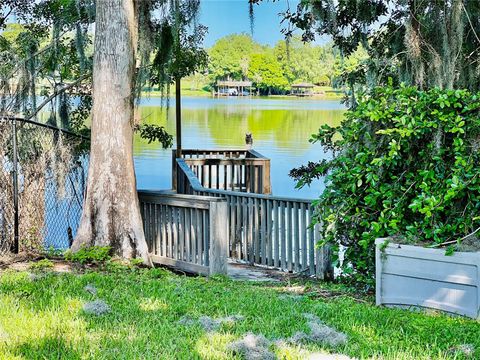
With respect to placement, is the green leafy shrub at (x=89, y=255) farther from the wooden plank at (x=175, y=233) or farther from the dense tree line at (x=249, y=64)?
the dense tree line at (x=249, y=64)

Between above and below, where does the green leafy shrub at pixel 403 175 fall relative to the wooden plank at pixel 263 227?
above

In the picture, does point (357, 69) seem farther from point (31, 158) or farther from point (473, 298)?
point (473, 298)

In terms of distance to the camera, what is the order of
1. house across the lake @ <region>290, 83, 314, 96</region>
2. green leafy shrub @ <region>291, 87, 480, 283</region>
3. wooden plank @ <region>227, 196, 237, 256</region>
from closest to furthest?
green leafy shrub @ <region>291, 87, 480, 283</region>, wooden plank @ <region>227, 196, 237, 256</region>, house across the lake @ <region>290, 83, 314, 96</region>

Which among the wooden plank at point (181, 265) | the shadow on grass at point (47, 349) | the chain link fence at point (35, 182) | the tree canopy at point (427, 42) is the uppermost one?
the tree canopy at point (427, 42)

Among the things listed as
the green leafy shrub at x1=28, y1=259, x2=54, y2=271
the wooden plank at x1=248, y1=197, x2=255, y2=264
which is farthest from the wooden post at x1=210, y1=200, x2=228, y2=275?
the green leafy shrub at x1=28, y1=259, x2=54, y2=271

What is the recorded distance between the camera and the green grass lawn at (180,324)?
301cm

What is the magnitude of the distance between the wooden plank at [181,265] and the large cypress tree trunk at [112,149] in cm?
30

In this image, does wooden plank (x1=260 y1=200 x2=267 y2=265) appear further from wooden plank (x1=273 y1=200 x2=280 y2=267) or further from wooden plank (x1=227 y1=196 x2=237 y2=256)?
wooden plank (x1=227 y1=196 x2=237 y2=256)

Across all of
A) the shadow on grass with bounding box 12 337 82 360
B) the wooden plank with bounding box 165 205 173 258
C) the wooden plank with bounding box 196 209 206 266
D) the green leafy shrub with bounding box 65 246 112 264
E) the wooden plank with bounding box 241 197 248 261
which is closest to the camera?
the shadow on grass with bounding box 12 337 82 360

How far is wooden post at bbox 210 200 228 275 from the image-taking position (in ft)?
19.8

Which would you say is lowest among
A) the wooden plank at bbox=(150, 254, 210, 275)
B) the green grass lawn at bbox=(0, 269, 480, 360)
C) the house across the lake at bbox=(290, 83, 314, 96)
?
the wooden plank at bbox=(150, 254, 210, 275)

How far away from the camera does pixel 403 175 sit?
4.86 m

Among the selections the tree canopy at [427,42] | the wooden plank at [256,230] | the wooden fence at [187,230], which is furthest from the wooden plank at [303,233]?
the tree canopy at [427,42]

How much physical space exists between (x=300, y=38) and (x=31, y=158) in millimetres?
5558
